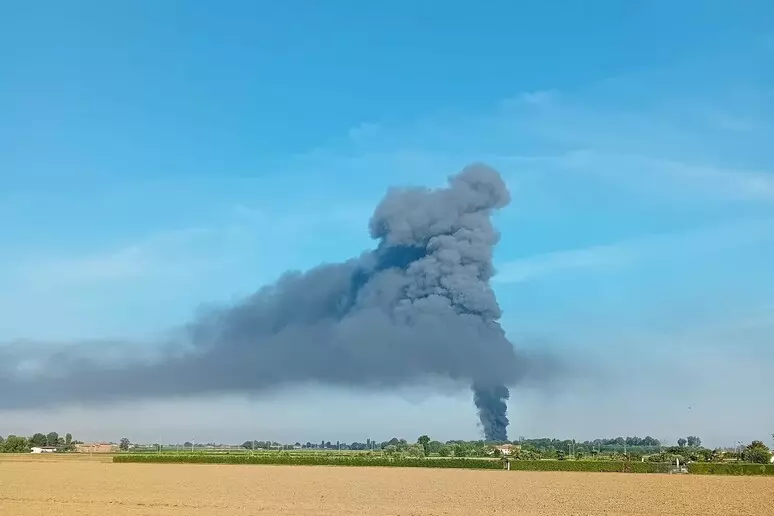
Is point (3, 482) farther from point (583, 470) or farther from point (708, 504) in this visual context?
point (583, 470)

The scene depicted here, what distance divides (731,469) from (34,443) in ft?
446

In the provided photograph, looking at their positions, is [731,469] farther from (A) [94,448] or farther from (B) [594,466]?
(A) [94,448]

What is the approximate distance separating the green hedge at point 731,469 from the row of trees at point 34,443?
116025 mm

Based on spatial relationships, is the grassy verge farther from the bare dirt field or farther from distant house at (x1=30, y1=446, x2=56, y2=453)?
distant house at (x1=30, y1=446, x2=56, y2=453)

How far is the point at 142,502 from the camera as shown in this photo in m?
30.4

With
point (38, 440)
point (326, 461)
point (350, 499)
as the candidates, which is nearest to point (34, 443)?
point (38, 440)

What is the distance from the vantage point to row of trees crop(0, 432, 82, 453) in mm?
140625

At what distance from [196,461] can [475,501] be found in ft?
205

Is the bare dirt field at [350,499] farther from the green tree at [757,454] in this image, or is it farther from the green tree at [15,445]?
the green tree at [15,445]

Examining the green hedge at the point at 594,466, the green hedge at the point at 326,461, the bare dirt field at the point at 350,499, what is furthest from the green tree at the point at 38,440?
the bare dirt field at the point at 350,499

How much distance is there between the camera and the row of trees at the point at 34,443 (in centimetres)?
14062

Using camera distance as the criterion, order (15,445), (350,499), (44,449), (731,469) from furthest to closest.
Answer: (44,449) → (15,445) → (731,469) → (350,499)

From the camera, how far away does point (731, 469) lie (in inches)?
2975

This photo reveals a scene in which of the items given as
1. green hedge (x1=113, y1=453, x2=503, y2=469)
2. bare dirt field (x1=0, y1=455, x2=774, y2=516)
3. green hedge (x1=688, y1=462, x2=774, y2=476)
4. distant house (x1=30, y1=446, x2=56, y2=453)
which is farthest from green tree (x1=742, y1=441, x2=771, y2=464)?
distant house (x1=30, y1=446, x2=56, y2=453)
